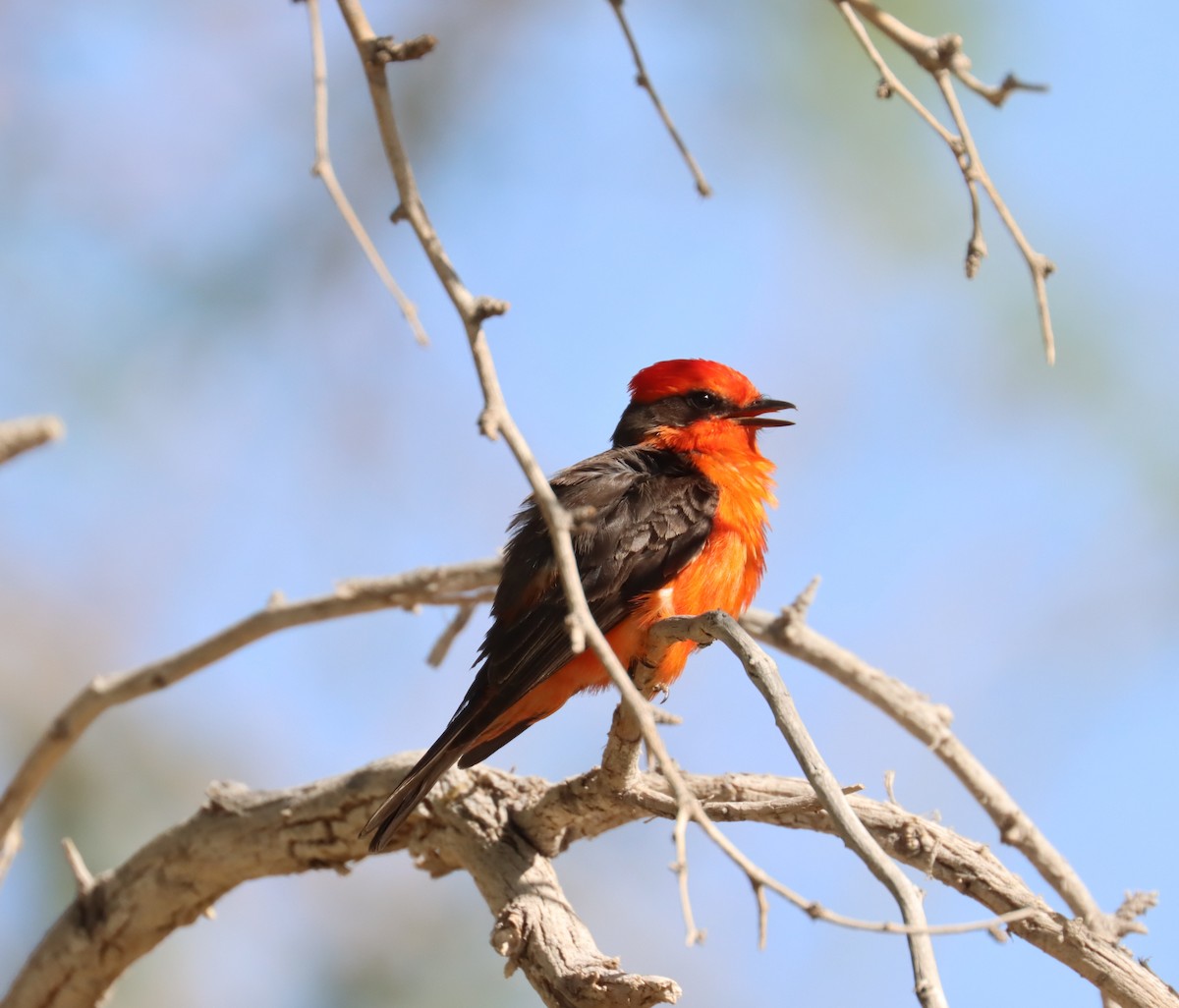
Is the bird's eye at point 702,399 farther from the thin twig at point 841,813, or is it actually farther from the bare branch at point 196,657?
the thin twig at point 841,813

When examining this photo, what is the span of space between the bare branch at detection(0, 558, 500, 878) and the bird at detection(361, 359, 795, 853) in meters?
0.46

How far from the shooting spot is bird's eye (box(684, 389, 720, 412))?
5824mm

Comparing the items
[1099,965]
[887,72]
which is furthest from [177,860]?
[887,72]

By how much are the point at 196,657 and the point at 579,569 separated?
1614 millimetres

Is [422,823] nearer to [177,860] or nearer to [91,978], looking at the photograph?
[177,860]

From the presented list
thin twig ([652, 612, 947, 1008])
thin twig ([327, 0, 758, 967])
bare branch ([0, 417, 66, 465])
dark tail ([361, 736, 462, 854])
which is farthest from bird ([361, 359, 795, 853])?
bare branch ([0, 417, 66, 465])

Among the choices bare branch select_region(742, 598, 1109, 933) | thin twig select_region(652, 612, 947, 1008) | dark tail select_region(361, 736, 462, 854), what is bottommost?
thin twig select_region(652, 612, 947, 1008)

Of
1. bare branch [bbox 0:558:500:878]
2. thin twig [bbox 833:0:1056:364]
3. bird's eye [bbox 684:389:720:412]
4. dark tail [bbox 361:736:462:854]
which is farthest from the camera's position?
bird's eye [bbox 684:389:720:412]

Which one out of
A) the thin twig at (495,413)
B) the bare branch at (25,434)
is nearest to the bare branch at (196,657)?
the thin twig at (495,413)

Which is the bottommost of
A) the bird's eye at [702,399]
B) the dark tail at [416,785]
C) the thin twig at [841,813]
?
the thin twig at [841,813]

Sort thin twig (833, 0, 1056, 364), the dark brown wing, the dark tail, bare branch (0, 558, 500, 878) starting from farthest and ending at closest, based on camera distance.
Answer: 1. bare branch (0, 558, 500, 878)
2. the dark brown wing
3. the dark tail
4. thin twig (833, 0, 1056, 364)

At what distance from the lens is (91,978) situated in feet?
17.5

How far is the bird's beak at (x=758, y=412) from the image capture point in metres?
5.79

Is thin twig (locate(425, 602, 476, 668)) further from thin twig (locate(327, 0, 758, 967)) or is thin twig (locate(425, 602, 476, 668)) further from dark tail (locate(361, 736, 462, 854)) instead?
thin twig (locate(327, 0, 758, 967))
